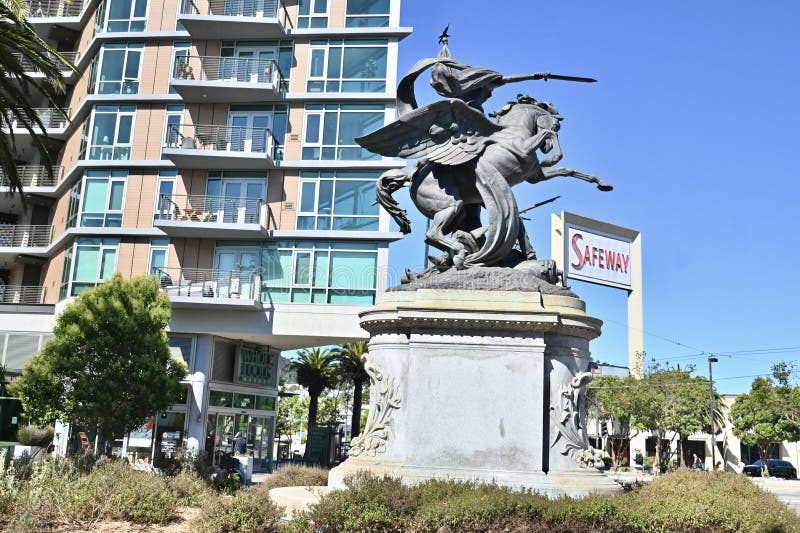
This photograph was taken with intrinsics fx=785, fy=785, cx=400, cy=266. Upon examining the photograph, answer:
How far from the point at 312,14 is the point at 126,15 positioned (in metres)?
9.60

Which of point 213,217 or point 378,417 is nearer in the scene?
point 378,417

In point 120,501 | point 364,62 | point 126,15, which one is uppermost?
point 126,15

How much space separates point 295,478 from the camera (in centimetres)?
1230

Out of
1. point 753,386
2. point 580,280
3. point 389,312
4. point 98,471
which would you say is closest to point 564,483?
point 389,312

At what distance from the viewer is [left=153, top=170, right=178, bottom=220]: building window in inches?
1430

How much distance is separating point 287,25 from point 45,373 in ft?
67.0

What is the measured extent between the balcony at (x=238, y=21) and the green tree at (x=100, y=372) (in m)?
16.0

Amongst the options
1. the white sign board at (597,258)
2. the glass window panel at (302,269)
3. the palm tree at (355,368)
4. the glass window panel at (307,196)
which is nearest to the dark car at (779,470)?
the white sign board at (597,258)

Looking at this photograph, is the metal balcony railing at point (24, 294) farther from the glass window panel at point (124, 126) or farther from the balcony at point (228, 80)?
the balcony at point (228, 80)

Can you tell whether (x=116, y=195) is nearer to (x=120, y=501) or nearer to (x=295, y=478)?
(x=295, y=478)

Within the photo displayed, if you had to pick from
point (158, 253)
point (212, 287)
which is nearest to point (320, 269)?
point (212, 287)

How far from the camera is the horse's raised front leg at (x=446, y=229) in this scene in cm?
1075

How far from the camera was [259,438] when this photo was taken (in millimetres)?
40000

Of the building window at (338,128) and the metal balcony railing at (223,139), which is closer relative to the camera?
the building window at (338,128)
